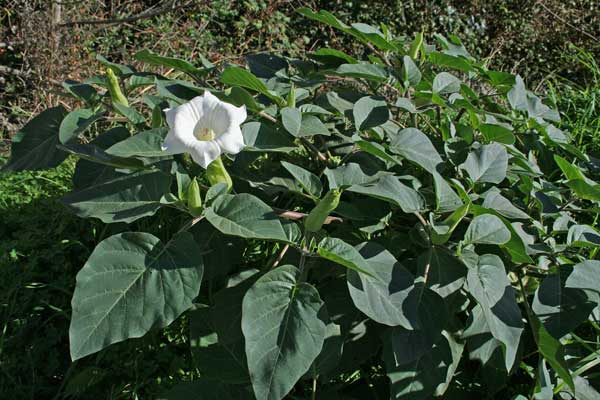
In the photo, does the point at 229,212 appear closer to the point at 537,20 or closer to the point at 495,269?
the point at 495,269

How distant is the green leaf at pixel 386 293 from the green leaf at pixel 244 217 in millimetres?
174

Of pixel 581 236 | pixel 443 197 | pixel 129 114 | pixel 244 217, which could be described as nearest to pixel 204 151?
pixel 244 217

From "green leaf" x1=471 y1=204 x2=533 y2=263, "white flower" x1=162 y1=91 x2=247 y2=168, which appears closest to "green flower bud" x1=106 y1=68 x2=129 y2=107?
"white flower" x1=162 y1=91 x2=247 y2=168

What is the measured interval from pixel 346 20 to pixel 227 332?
5.63 m

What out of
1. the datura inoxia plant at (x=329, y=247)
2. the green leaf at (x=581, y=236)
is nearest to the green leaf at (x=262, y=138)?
the datura inoxia plant at (x=329, y=247)

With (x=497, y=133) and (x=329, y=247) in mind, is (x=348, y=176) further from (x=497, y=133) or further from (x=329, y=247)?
(x=497, y=133)

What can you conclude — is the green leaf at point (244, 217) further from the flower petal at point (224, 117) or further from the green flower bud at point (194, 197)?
the flower petal at point (224, 117)

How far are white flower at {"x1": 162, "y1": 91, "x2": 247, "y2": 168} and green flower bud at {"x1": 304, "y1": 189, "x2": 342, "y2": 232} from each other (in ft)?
0.71

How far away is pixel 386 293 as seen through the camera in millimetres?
1334

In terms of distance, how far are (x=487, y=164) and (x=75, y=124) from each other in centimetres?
107

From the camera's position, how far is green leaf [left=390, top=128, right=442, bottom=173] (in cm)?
159

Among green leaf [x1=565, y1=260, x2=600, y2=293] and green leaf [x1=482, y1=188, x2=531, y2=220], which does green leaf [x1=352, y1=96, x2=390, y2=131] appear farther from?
green leaf [x1=565, y1=260, x2=600, y2=293]

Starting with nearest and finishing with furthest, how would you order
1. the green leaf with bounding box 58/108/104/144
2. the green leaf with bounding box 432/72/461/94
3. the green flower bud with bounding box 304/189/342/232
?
1. the green flower bud with bounding box 304/189/342/232
2. the green leaf with bounding box 58/108/104/144
3. the green leaf with bounding box 432/72/461/94

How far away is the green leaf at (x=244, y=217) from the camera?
129 centimetres
